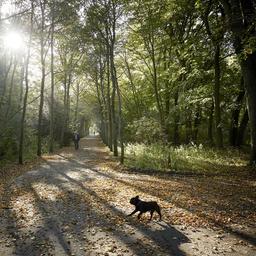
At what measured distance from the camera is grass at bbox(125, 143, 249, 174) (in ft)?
54.1

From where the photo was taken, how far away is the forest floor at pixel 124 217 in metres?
6.85

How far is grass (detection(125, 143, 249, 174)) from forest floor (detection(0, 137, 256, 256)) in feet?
5.09

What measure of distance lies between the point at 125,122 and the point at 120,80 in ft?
20.5

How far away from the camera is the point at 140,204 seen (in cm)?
827

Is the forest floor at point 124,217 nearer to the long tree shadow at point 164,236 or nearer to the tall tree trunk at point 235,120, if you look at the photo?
the long tree shadow at point 164,236

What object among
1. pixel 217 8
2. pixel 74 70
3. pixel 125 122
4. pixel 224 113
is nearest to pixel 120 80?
pixel 125 122

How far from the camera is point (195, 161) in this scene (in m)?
18.0

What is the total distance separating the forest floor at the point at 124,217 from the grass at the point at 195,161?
5.09 feet

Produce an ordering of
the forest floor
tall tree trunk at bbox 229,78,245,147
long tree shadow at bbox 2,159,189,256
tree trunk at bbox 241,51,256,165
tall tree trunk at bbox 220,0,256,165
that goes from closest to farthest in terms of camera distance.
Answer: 1. long tree shadow at bbox 2,159,189,256
2. the forest floor
3. tall tree trunk at bbox 220,0,256,165
4. tree trunk at bbox 241,51,256,165
5. tall tree trunk at bbox 229,78,245,147

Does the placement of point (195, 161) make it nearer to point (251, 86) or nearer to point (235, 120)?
point (251, 86)

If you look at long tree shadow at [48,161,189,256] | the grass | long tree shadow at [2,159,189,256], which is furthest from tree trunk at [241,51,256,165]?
long tree shadow at [48,161,189,256]

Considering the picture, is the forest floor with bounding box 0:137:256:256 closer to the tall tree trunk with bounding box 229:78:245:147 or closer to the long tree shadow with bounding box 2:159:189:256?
the long tree shadow with bounding box 2:159:189:256

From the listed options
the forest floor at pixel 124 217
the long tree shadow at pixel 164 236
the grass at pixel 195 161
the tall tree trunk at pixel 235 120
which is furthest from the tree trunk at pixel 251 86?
the long tree shadow at pixel 164 236

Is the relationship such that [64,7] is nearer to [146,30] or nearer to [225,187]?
[146,30]
